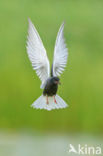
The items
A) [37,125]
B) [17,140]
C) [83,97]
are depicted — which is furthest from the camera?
[83,97]

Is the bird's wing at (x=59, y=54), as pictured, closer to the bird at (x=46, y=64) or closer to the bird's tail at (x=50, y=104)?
the bird at (x=46, y=64)

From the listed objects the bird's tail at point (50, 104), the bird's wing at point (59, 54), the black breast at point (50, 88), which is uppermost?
the bird's wing at point (59, 54)

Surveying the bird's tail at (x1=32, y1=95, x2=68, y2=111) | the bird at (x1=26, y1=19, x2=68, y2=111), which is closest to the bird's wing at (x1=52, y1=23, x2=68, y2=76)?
the bird at (x1=26, y1=19, x2=68, y2=111)

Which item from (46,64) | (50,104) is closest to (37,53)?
(46,64)

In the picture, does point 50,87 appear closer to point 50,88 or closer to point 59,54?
point 50,88

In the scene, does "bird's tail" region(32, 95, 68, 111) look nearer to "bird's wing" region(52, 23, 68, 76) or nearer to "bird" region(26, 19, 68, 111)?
"bird" region(26, 19, 68, 111)

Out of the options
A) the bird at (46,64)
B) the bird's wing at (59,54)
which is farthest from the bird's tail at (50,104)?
the bird's wing at (59,54)

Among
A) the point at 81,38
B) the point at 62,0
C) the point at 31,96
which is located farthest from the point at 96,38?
the point at 31,96

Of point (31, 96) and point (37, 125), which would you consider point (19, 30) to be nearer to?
point (31, 96)
